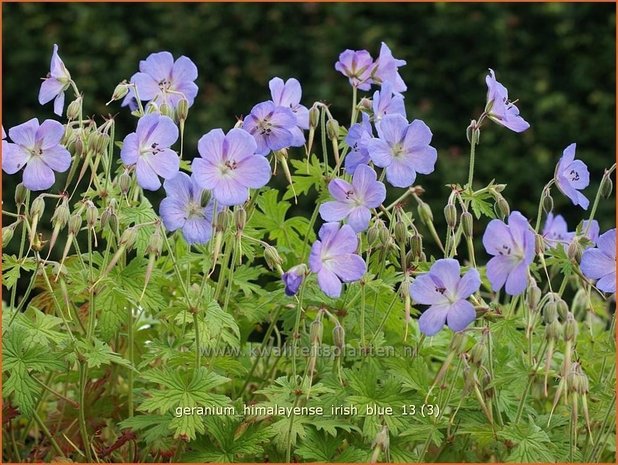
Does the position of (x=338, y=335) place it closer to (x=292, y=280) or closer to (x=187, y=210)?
(x=292, y=280)

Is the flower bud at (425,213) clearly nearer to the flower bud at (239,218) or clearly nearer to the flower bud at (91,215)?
the flower bud at (239,218)

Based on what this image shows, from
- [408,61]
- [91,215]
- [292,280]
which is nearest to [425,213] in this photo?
[292,280]

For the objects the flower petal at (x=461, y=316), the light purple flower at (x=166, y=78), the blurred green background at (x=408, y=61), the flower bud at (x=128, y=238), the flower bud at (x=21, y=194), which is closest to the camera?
the flower petal at (x=461, y=316)

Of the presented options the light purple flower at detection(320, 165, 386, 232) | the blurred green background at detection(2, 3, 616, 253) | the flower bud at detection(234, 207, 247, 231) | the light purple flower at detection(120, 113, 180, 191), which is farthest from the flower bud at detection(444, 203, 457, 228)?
the blurred green background at detection(2, 3, 616, 253)

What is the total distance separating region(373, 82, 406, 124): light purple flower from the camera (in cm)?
184

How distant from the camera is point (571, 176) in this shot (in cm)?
183

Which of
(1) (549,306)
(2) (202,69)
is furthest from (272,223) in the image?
(2) (202,69)

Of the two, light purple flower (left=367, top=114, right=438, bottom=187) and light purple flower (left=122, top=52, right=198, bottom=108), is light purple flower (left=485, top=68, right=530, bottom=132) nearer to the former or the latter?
light purple flower (left=367, top=114, right=438, bottom=187)

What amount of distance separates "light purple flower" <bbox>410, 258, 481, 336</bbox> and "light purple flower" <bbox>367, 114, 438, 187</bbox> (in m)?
0.21

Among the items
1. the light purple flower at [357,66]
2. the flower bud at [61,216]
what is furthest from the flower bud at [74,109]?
the light purple flower at [357,66]

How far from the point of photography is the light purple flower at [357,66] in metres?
2.01

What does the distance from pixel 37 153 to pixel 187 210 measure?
27 cm

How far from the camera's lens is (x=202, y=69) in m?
5.16

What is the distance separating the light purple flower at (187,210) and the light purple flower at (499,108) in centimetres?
55
